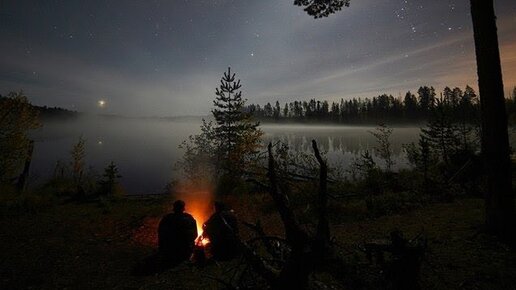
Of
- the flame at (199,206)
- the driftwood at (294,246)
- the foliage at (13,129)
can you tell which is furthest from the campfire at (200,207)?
the foliage at (13,129)

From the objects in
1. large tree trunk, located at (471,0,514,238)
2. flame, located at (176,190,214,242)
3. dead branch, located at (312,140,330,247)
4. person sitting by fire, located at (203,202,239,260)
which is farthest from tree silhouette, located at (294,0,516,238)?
flame, located at (176,190,214,242)

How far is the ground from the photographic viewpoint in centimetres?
665

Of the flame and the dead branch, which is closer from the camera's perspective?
the dead branch

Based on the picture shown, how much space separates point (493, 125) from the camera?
7.89 meters

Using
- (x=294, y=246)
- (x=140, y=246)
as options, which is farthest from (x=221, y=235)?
(x=294, y=246)

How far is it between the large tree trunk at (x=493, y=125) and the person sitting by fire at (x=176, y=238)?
9.65 meters

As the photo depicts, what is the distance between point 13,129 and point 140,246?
2663 cm

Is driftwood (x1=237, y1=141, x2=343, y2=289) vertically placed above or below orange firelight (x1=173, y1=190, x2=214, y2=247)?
above

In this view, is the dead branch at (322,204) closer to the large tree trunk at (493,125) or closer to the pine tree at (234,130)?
the large tree trunk at (493,125)

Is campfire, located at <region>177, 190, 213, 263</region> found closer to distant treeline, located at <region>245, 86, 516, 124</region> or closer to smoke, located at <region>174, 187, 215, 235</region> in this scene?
smoke, located at <region>174, 187, 215, 235</region>

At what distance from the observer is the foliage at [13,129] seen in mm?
26344

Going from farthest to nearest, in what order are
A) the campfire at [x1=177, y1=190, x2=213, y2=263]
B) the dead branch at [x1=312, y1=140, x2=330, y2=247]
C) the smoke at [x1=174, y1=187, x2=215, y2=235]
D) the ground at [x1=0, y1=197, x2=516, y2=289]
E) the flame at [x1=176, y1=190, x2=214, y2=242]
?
1. the smoke at [x1=174, y1=187, x2=215, y2=235]
2. the flame at [x1=176, y1=190, x2=214, y2=242]
3. the campfire at [x1=177, y1=190, x2=213, y2=263]
4. the ground at [x1=0, y1=197, x2=516, y2=289]
5. the dead branch at [x1=312, y1=140, x2=330, y2=247]

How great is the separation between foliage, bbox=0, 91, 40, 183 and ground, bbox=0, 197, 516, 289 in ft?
49.1

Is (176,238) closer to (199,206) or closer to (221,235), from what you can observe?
(221,235)
